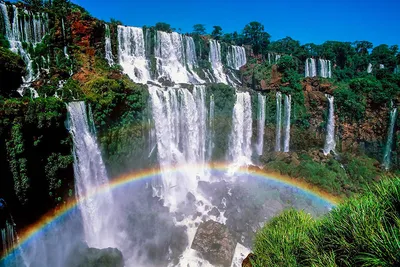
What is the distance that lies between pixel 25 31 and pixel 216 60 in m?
22.4

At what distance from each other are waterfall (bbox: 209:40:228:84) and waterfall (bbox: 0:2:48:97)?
785 inches

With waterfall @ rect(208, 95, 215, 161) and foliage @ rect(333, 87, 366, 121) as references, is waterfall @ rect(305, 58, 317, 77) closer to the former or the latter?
foliage @ rect(333, 87, 366, 121)

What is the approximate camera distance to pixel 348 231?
19.2 feet

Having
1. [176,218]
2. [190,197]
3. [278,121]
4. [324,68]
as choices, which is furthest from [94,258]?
[324,68]

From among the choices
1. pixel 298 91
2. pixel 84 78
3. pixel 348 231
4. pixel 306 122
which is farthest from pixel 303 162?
pixel 84 78

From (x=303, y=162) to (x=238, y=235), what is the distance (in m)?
10.7

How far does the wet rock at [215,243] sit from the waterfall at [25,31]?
16.9 meters

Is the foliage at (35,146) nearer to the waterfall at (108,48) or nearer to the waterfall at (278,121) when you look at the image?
the waterfall at (108,48)

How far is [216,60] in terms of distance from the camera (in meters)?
35.1

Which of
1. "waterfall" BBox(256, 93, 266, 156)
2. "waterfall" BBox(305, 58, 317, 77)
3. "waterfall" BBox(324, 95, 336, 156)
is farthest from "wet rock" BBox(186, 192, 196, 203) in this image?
"waterfall" BBox(305, 58, 317, 77)

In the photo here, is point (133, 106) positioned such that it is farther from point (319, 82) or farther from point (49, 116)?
point (319, 82)

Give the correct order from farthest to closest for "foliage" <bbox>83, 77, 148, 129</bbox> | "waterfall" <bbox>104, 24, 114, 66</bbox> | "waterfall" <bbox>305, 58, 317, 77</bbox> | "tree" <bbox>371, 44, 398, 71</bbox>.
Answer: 1. "tree" <bbox>371, 44, 398, 71</bbox>
2. "waterfall" <bbox>305, 58, 317, 77</bbox>
3. "waterfall" <bbox>104, 24, 114, 66</bbox>
4. "foliage" <bbox>83, 77, 148, 129</bbox>

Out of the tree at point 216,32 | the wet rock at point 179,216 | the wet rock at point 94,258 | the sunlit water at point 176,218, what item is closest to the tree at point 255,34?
A: the tree at point 216,32

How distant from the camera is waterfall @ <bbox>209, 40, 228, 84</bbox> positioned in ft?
112
